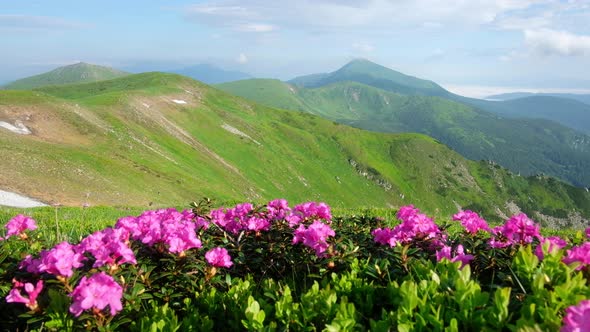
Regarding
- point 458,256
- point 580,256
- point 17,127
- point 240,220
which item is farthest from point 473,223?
point 17,127

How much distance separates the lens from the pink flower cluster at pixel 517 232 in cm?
508

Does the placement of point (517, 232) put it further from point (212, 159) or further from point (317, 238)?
point (212, 159)

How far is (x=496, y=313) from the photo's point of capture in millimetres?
3004

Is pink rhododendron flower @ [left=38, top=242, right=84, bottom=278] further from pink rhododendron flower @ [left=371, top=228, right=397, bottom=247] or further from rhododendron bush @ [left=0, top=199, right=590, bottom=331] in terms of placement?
pink rhododendron flower @ [left=371, top=228, right=397, bottom=247]

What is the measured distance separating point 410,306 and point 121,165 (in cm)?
4258

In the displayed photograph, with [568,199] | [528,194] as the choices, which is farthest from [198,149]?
[568,199]

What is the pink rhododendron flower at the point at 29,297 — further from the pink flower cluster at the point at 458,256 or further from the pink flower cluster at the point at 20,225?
the pink flower cluster at the point at 458,256

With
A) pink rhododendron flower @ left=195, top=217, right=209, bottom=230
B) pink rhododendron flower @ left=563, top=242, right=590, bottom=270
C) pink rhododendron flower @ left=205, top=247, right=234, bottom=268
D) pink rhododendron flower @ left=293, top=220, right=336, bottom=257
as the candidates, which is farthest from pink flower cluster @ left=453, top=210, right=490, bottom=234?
pink rhododendron flower @ left=195, top=217, right=209, bottom=230

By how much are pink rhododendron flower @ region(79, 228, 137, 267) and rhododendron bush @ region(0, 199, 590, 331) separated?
1 centimetres

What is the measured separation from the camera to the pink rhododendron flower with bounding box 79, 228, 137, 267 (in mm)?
4176

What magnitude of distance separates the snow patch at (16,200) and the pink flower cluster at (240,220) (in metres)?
25.5

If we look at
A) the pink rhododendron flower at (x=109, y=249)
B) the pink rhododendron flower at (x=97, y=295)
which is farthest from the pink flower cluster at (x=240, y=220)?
the pink rhododendron flower at (x=97, y=295)

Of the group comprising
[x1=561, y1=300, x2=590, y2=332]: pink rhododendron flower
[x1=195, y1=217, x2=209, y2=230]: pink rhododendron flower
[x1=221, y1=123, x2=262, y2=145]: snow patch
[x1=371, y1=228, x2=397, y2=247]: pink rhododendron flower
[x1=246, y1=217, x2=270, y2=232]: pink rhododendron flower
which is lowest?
[x1=221, y1=123, x2=262, y2=145]: snow patch

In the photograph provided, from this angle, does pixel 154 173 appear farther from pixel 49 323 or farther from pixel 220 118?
pixel 220 118
